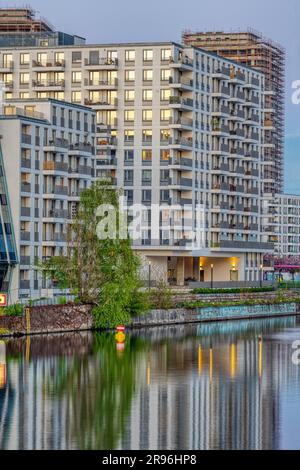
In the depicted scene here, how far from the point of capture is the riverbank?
335 feet

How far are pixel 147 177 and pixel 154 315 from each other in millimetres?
49866

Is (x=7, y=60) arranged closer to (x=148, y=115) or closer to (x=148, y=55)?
(x=148, y=55)

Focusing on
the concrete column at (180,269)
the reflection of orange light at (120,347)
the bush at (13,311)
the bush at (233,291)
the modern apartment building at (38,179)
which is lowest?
the reflection of orange light at (120,347)

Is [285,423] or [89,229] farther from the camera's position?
[89,229]

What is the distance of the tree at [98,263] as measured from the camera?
109700 millimetres

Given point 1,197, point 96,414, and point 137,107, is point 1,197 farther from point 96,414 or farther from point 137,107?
point 96,414

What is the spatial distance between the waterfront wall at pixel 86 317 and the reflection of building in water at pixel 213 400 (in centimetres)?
1261

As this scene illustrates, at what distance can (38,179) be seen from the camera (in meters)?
129

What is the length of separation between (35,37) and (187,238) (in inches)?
1442

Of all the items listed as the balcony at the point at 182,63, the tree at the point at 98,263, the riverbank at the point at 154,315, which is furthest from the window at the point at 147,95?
the tree at the point at 98,263

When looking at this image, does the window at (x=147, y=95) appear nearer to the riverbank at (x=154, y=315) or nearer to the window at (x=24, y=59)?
the window at (x=24, y=59)
